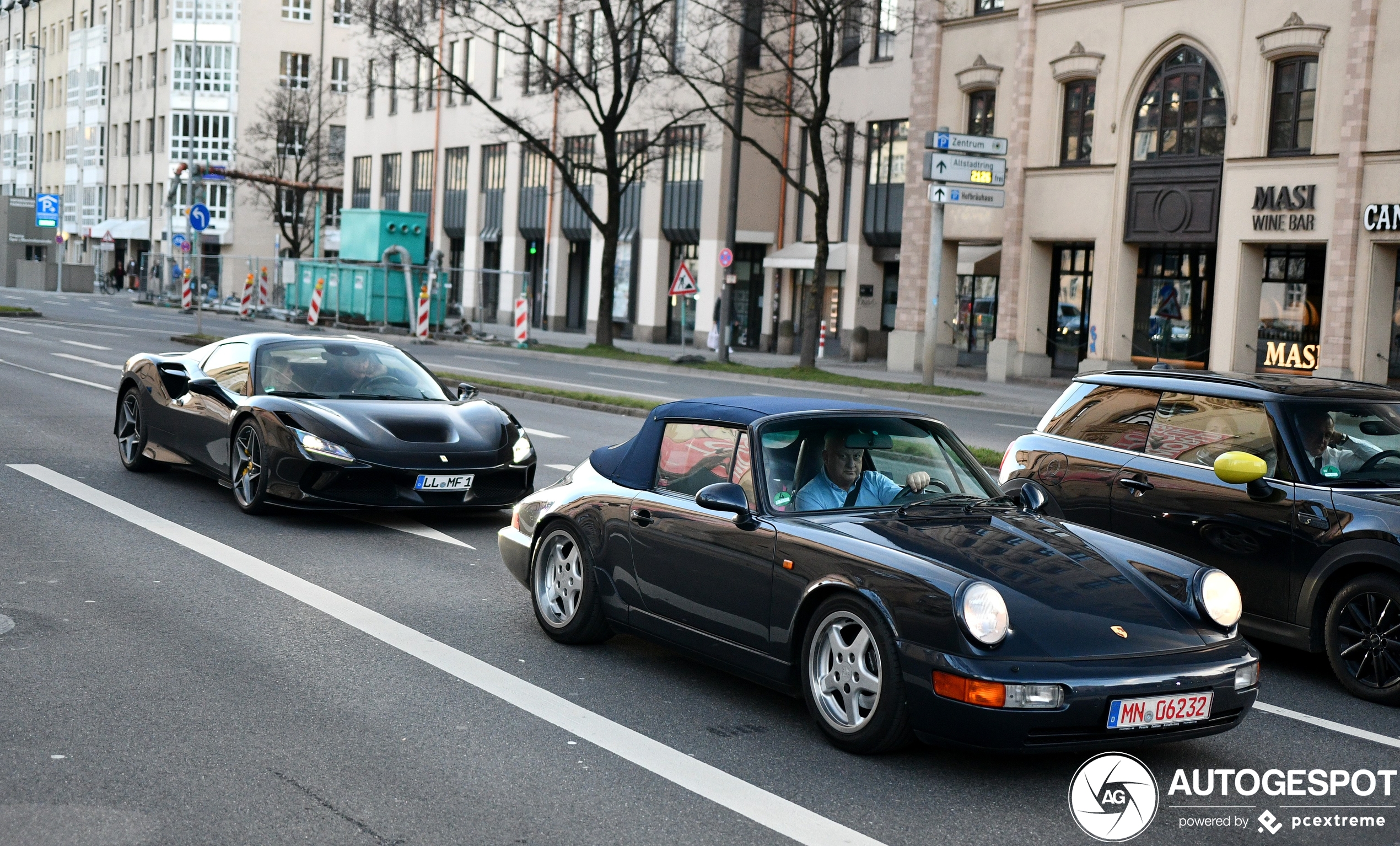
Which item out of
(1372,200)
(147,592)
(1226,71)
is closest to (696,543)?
(147,592)

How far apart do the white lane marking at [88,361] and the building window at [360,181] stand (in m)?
45.6

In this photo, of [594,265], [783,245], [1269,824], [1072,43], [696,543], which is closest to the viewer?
[1269,824]

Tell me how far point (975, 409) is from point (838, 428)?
2096 centimetres

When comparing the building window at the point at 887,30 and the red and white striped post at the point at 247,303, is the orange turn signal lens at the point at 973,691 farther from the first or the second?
the red and white striped post at the point at 247,303

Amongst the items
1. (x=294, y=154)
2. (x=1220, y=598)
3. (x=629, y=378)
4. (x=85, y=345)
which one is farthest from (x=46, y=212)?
(x=1220, y=598)

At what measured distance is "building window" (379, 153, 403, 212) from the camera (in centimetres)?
6869

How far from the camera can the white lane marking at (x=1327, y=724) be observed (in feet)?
20.0

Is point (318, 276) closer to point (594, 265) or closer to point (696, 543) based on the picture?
point (594, 265)

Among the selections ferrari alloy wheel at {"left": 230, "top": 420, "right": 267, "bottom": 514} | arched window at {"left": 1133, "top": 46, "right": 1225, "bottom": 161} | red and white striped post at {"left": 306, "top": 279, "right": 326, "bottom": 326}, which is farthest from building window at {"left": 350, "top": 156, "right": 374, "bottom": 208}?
ferrari alloy wheel at {"left": 230, "top": 420, "right": 267, "bottom": 514}

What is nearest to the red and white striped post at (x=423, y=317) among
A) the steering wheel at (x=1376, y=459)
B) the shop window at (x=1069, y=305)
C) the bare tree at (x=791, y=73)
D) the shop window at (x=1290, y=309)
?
the bare tree at (x=791, y=73)

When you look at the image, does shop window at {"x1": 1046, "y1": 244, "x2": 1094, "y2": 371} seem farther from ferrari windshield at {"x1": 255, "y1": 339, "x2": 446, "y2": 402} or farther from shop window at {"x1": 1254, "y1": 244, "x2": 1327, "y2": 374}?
ferrari windshield at {"x1": 255, "y1": 339, "x2": 446, "y2": 402}

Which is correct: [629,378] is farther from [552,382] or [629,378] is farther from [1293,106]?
[1293,106]

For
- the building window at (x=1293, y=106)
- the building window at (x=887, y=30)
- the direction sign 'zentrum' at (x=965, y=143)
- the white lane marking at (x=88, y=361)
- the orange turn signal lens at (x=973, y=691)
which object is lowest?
the white lane marking at (x=88, y=361)

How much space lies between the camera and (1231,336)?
3008 cm
